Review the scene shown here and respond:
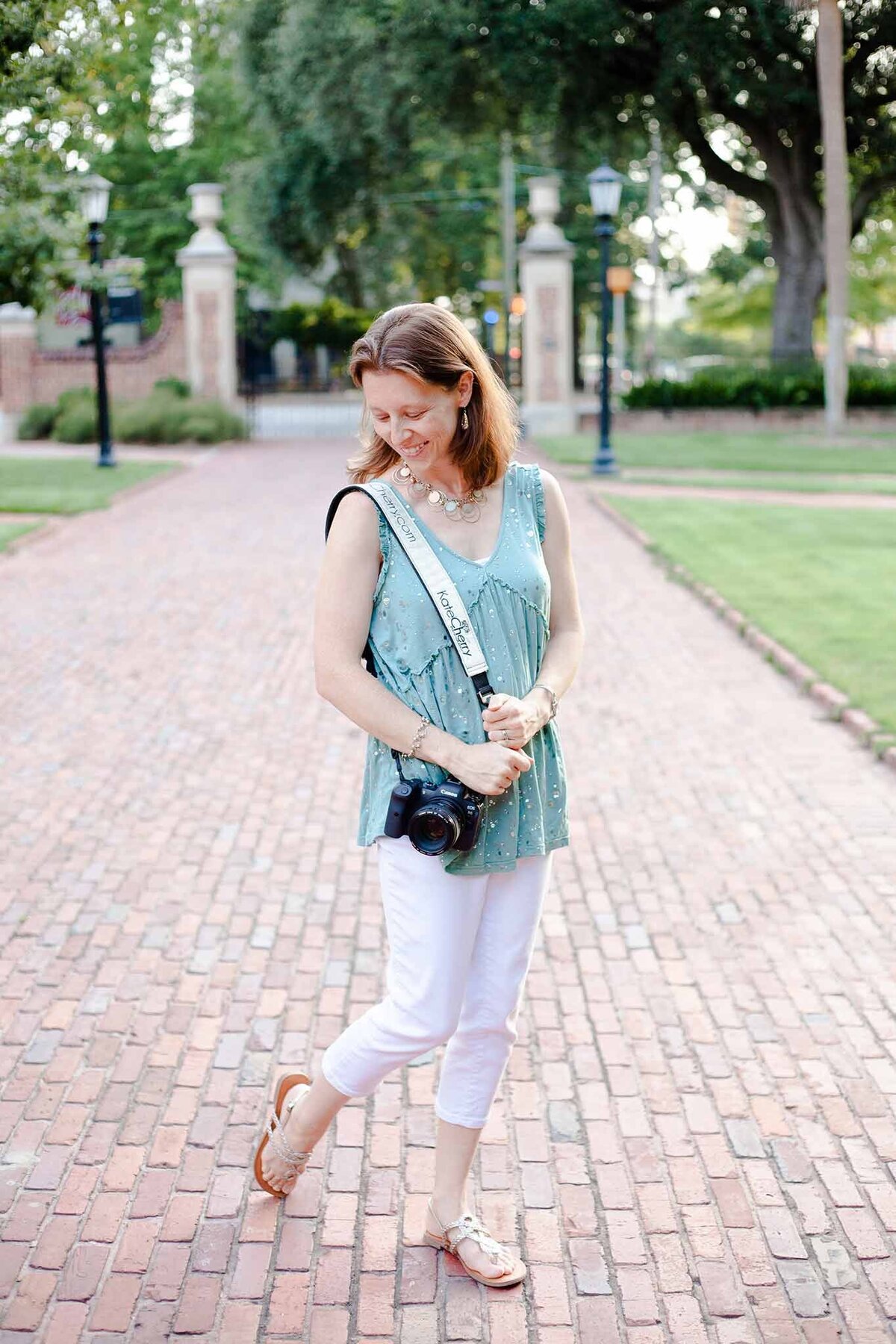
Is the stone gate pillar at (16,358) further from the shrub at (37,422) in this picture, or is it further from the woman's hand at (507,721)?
the woman's hand at (507,721)

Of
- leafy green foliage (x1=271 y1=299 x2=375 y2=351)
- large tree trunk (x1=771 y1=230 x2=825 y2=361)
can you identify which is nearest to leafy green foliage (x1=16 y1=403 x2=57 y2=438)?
large tree trunk (x1=771 y1=230 x2=825 y2=361)

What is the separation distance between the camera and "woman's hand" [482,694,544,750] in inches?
106

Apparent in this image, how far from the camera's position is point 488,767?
270 centimetres

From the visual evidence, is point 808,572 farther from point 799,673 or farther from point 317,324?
point 317,324

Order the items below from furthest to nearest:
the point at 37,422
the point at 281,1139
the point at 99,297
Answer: the point at 37,422, the point at 99,297, the point at 281,1139

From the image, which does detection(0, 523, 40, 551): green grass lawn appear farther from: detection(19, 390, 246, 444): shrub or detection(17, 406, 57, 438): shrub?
detection(17, 406, 57, 438): shrub

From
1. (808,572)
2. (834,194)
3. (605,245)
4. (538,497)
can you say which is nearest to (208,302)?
(605,245)

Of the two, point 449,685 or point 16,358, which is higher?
point 16,358

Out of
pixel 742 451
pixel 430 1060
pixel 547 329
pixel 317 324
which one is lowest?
pixel 430 1060

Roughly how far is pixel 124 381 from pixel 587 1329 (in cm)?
3370

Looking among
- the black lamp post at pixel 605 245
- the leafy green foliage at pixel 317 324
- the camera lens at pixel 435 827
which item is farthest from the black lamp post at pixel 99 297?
the leafy green foliage at pixel 317 324

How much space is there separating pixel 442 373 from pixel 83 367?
34130 millimetres

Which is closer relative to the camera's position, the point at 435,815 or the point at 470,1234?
the point at 435,815

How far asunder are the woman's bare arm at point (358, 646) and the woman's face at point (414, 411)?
0.14 meters
